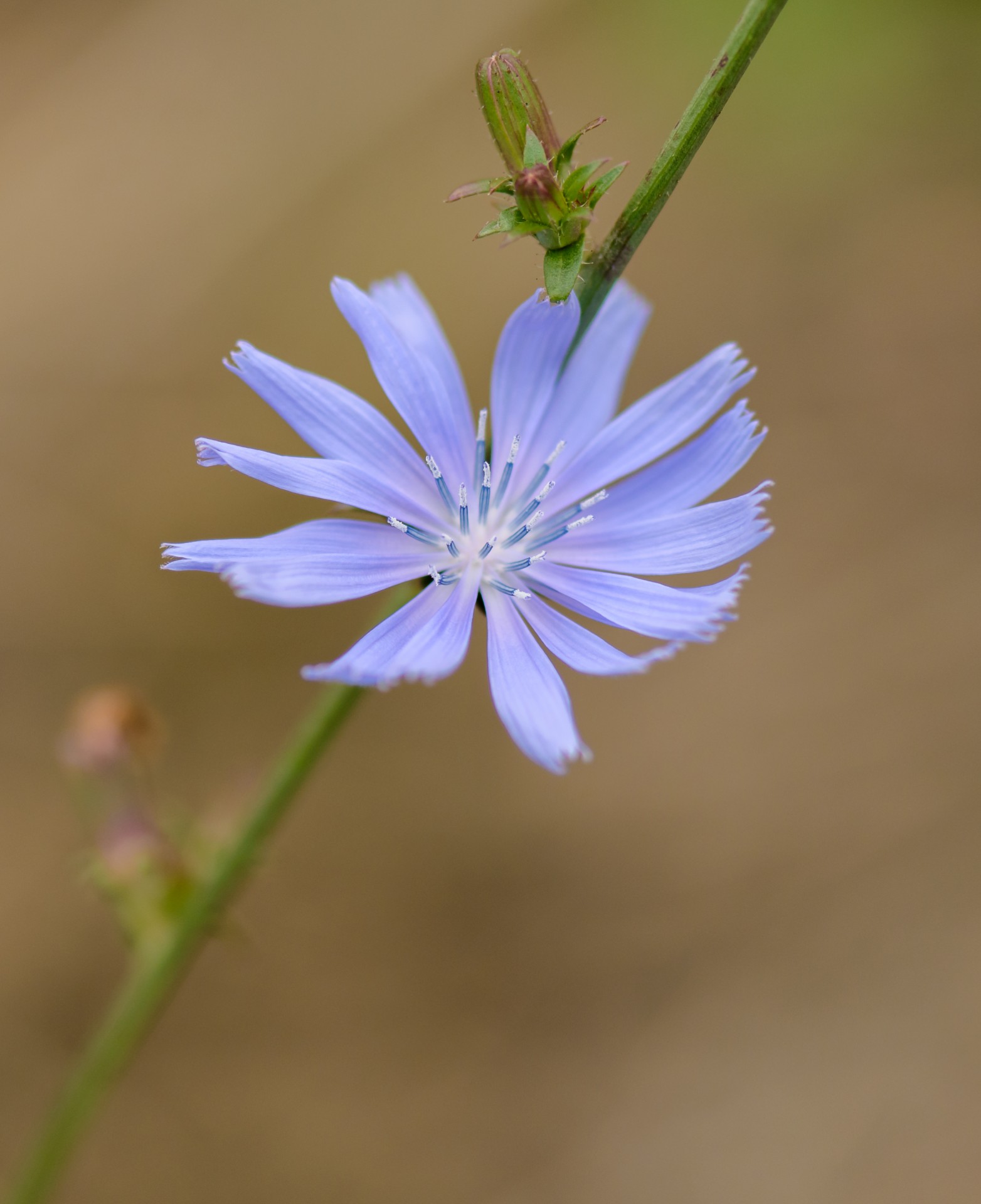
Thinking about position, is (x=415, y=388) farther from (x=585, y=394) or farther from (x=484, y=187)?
(x=484, y=187)

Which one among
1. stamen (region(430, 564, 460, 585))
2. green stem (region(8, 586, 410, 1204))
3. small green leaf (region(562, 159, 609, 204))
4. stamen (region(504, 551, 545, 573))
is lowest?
green stem (region(8, 586, 410, 1204))

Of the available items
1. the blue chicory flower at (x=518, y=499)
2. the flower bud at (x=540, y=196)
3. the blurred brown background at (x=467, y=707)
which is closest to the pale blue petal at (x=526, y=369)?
the blue chicory flower at (x=518, y=499)

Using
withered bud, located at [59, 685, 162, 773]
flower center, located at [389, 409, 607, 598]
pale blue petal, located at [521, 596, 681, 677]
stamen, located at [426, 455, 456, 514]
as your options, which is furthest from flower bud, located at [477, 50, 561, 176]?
withered bud, located at [59, 685, 162, 773]

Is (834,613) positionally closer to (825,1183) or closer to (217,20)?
(825,1183)

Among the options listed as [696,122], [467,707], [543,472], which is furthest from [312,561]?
→ [467,707]

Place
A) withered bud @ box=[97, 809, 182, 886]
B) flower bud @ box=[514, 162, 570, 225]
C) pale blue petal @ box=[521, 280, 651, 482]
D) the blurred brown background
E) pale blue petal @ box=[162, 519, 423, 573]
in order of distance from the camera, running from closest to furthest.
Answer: flower bud @ box=[514, 162, 570, 225], pale blue petal @ box=[162, 519, 423, 573], pale blue petal @ box=[521, 280, 651, 482], withered bud @ box=[97, 809, 182, 886], the blurred brown background

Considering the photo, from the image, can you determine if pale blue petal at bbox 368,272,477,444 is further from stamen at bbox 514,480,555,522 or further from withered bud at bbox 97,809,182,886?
withered bud at bbox 97,809,182,886

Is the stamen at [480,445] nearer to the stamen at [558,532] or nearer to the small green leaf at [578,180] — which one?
the stamen at [558,532]
